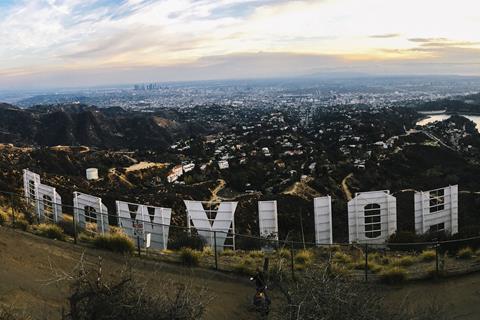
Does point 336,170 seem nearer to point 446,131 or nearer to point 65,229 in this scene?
point 65,229

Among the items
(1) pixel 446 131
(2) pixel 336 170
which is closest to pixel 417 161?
(2) pixel 336 170

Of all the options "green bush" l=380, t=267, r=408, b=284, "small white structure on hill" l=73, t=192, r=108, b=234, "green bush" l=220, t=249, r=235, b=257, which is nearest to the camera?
"green bush" l=380, t=267, r=408, b=284

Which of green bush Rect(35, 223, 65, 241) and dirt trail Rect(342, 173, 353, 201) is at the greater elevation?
green bush Rect(35, 223, 65, 241)

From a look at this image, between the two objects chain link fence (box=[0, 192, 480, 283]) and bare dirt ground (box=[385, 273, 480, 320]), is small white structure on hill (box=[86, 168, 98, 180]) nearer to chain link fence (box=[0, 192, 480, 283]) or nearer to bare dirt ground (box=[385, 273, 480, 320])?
chain link fence (box=[0, 192, 480, 283])

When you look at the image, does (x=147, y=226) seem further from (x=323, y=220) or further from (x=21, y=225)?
(x=323, y=220)

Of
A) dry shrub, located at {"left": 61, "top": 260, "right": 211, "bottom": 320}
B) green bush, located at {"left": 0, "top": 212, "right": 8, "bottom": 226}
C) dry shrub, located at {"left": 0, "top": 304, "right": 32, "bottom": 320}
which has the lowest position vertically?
green bush, located at {"left": 0, "top": 212, "right": 8, "bottom": 226}

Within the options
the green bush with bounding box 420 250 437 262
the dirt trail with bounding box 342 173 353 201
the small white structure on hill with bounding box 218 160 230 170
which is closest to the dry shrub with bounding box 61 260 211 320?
the green bush with bounding box 420 250 437 262

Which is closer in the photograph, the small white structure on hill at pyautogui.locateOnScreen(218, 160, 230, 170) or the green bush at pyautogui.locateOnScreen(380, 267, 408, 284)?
the green bush at pyautogui.locateOnScreen(380, 267, 408, 284)

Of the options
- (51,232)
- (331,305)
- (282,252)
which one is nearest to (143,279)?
(282,252)

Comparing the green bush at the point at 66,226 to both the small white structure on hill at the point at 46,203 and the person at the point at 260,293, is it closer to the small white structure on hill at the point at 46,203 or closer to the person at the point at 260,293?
the small white structure on hill at the point at 46,203
